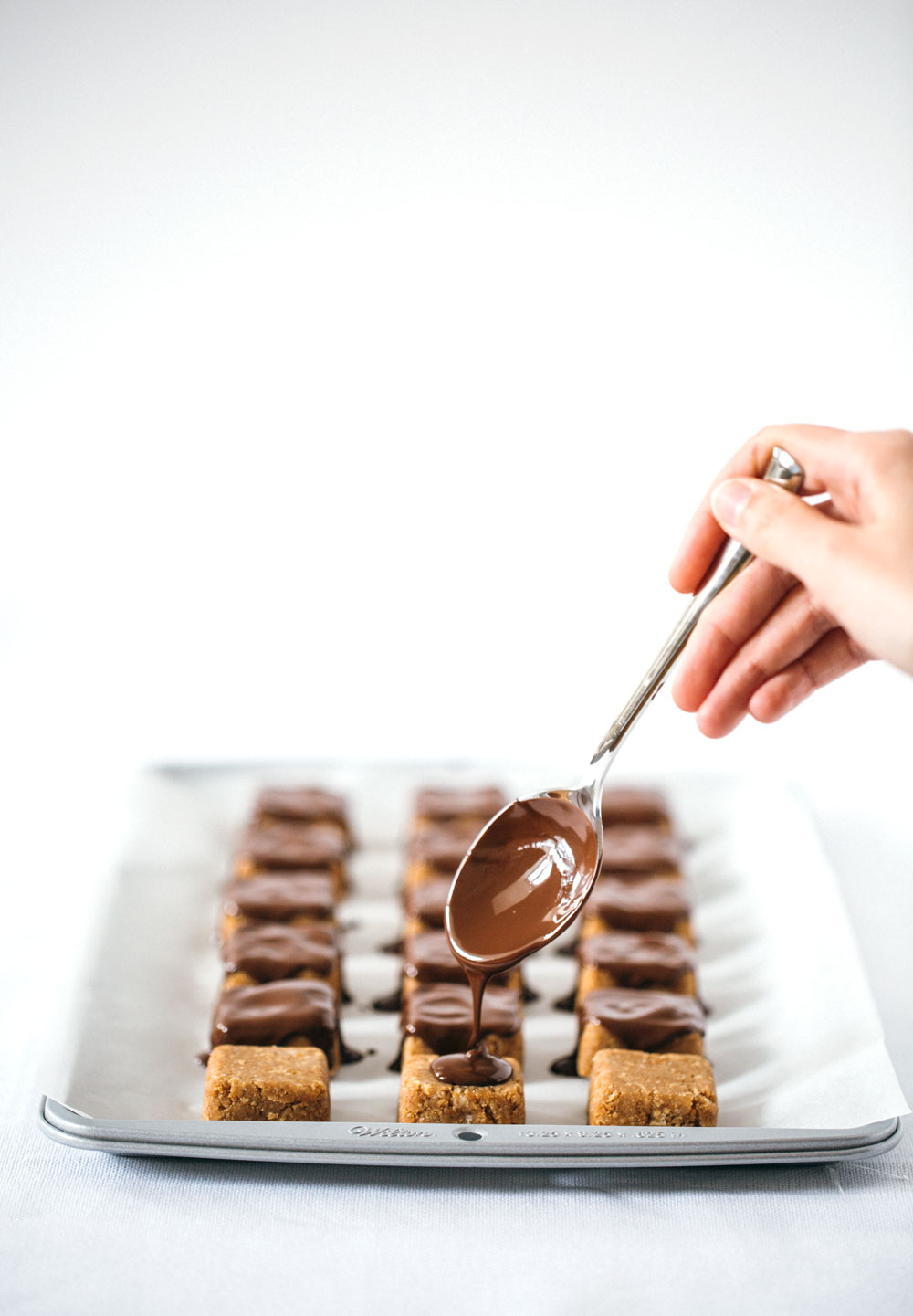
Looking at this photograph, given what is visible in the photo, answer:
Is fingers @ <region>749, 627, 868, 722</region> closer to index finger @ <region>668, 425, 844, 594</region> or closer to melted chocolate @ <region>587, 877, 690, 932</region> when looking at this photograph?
index finger @ <region>668, 425, 844, 594</region>

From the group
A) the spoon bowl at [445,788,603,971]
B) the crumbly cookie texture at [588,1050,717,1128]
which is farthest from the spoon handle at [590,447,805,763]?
the crumbly cookie texture at [588,1050,717,1128]

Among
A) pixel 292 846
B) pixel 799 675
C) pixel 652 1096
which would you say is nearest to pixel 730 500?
pixel 799 675

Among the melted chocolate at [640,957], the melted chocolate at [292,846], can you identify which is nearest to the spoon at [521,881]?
the melted chocolate at [640,957]

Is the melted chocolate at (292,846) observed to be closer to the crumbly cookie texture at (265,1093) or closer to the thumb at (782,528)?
the crumbly cookie texture at (265,1093)

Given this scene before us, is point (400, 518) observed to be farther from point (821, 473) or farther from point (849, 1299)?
point (849, 1299)

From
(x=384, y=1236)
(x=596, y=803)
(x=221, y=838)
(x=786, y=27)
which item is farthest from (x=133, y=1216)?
(x=786, y=27)
